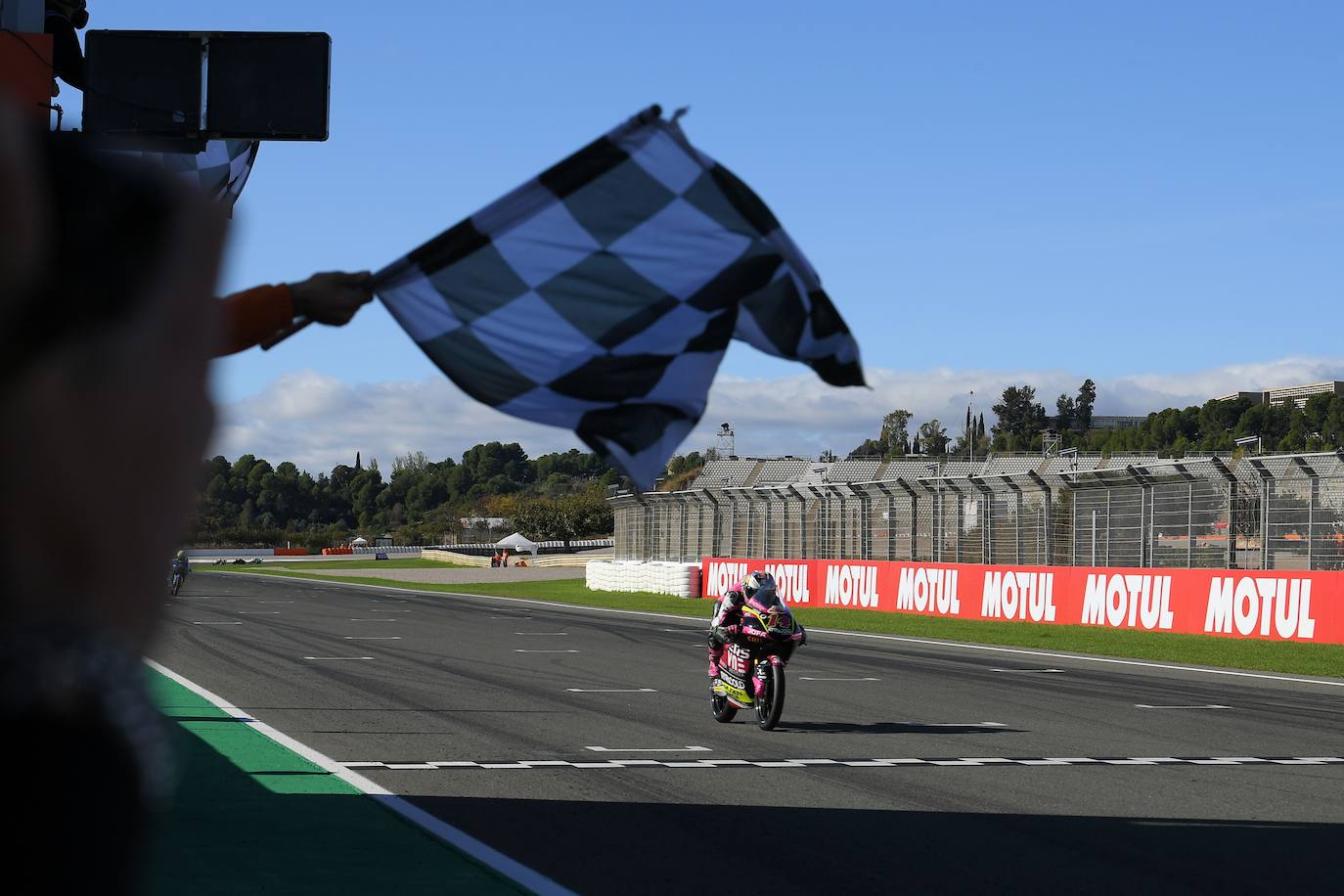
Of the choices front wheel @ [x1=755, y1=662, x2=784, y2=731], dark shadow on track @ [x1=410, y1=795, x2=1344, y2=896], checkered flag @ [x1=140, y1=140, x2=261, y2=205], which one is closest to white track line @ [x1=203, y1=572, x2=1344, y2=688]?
front wheel @ [x1=755, y1=662, x2=784, y2=731]

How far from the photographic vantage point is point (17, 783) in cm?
94

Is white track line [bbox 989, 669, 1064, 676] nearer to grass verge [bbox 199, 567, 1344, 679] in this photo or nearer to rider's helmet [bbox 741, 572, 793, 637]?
grass verge [bbox 199, 567, 1344, 679]

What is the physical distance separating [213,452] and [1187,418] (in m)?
158

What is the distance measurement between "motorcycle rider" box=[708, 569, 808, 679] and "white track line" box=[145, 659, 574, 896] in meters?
3.61

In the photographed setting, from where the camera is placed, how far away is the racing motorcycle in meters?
12.6

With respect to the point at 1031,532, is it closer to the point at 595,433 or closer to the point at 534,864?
the point at 534,864

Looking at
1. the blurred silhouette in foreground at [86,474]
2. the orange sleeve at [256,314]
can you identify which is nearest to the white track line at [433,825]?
the orange sleeve at [256,314]

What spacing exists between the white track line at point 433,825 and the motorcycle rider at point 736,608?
11.8 ft

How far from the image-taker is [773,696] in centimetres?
1258

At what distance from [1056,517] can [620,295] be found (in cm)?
2842

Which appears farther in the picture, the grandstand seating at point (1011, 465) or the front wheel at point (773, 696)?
the grandstand seating at point (1011, 465)

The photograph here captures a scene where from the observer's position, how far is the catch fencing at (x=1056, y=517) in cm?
2303

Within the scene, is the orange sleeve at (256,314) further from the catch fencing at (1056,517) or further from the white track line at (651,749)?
the catch fencing at (1056,517)

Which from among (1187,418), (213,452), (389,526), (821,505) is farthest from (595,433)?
(389,526)
